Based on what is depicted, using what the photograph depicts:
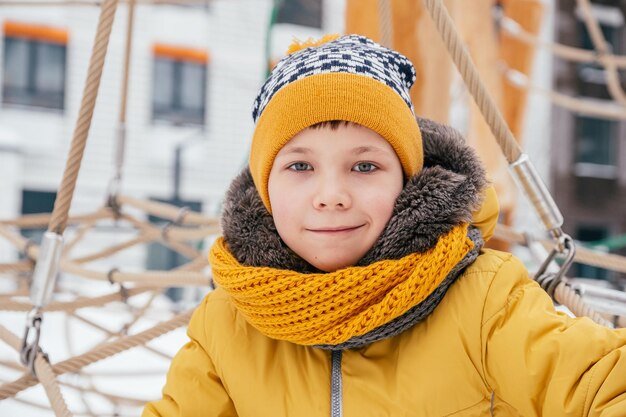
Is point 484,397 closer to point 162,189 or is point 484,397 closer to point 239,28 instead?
point 162,189

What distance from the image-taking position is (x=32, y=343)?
0.64 meters

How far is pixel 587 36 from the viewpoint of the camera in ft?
20.5

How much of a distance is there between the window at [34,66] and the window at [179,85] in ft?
2.04

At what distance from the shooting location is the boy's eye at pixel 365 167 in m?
0.51

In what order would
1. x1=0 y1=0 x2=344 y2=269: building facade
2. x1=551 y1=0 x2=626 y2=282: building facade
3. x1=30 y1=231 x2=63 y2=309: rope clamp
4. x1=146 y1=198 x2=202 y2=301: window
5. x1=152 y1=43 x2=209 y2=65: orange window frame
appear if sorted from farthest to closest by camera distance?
x1=551 y1=0 x2=626 y2=282: building facade, x1=152 y1=43 x2=209 y2=65: orange window frame, x1=0 y1=0 x2=344 y2=269: building facade, x1=146 y1=198 x2=202 y2=301: window, x1=30 y1=231 x2=63 y2=309: rope clamp

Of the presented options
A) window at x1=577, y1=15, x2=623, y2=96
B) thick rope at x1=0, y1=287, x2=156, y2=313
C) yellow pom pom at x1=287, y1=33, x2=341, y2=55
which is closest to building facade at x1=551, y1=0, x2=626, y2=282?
window at x1=577, y1=15, x2=623, y2=96

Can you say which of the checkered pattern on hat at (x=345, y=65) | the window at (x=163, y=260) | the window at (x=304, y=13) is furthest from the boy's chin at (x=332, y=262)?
the window at (x=304, y=13)

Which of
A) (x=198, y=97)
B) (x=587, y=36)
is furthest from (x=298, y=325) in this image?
(x=587, y=36)

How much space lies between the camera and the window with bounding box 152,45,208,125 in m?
4.93

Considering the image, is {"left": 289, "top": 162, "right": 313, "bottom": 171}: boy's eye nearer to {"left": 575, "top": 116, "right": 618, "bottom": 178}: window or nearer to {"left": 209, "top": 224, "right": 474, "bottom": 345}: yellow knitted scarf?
{"left": 209, "top": 224, "right": 474, "bottom": 345}: yellow knitted scarf

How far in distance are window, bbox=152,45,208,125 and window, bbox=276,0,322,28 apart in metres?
0.68

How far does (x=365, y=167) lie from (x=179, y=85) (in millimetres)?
4676

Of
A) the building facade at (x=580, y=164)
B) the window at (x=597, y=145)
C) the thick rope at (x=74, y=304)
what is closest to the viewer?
the thick rope at (x=74, y=304)

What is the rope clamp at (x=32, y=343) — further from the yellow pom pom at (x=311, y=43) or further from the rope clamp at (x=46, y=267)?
the yellow pom pom at (x=311, y=43)
